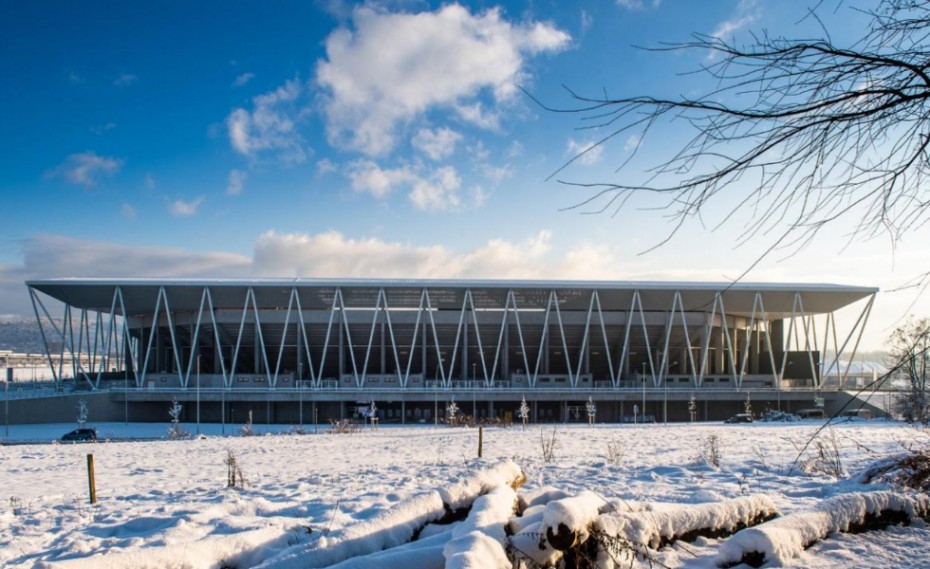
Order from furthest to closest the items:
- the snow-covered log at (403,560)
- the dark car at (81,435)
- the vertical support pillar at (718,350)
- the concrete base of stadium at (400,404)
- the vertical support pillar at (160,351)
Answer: the vertical support pillar at (718,350) → the vertical support pillar at (160,351) → the concrete base of stadium at (400,404) → the dark car at (81,435) → the snow-covered log at (403,560)

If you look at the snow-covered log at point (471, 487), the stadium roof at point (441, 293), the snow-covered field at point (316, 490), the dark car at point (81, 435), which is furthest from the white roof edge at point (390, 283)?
the snow-covered log at point (471, 487)

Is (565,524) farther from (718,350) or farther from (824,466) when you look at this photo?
(718,350)

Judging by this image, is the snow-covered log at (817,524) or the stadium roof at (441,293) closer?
the snow-covered log at (817,524)

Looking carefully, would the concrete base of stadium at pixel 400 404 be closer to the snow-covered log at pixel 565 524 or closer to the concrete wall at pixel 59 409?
the concrete wall at pixel 59 409

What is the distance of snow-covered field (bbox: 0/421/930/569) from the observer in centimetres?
552

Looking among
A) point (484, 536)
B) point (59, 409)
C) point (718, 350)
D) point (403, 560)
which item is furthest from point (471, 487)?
point (718, 350)

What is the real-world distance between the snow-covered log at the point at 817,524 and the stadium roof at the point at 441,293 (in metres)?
40.9

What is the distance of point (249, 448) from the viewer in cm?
1933

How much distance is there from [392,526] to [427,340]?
5116 cm

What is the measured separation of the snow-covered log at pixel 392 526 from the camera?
504cm

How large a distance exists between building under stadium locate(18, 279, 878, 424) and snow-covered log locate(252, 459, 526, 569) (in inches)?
1445

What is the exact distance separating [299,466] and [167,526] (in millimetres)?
6819

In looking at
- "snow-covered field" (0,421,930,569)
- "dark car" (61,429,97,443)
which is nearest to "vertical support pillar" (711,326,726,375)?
"snow-covered field" (0,421,930,569)

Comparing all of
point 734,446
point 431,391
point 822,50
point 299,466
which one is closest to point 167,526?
point 299,466
